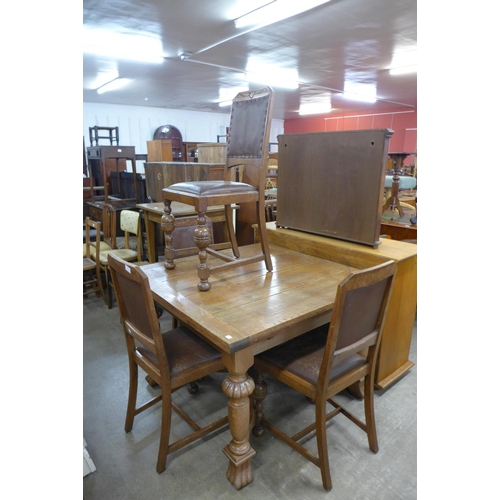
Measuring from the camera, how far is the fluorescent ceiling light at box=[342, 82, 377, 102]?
24.7ft

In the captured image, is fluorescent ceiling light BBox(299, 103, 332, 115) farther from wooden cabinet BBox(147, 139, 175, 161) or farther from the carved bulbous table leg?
the carved bulbous table leg

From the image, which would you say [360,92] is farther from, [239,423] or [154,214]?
[239,423]

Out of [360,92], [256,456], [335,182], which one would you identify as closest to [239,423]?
[256,456]

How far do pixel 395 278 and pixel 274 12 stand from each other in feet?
10.2

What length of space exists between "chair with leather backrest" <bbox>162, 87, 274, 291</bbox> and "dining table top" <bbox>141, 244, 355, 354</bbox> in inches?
3.4

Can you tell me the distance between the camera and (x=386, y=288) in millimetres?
1463

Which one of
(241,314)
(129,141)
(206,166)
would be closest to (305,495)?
(241,314)

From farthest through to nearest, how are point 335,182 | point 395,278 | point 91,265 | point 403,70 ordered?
1. point 403,70
2. point 91,265
3. point 335,182
4. point 395,278

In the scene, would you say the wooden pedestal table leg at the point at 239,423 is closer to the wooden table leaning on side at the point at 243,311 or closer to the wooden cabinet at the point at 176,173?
the wooden table leaning on side at the point at 243,311

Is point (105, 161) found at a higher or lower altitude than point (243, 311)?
higher

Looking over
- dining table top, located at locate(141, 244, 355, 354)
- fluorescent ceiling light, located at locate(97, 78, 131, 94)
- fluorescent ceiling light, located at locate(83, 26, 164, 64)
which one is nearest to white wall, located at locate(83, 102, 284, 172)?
fluorescent ceiling light, located at locate(97, 78, 131, 94)

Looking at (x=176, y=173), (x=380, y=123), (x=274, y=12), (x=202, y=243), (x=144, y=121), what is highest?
(x=144, y=121)

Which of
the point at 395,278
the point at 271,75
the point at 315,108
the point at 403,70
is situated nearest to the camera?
the point at 395,278

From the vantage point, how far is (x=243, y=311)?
1.51 m
